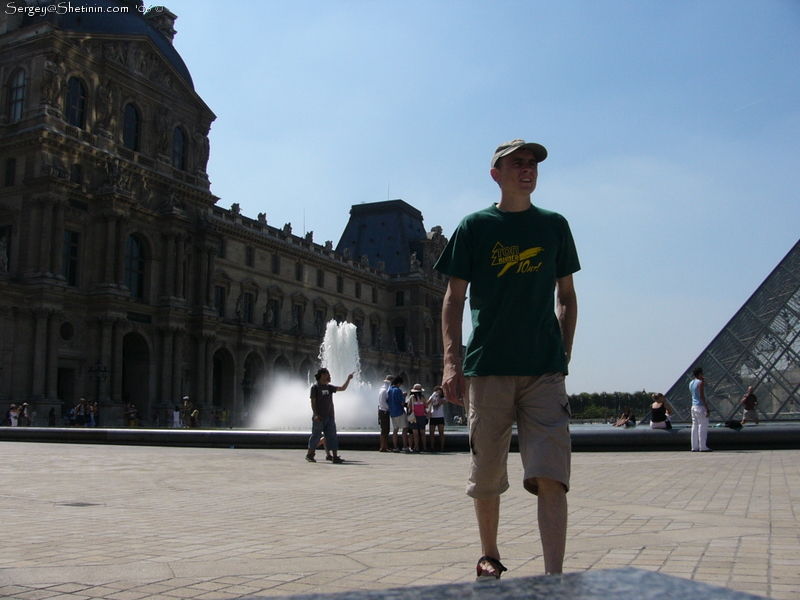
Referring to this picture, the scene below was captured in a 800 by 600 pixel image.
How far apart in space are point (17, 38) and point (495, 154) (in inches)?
1594

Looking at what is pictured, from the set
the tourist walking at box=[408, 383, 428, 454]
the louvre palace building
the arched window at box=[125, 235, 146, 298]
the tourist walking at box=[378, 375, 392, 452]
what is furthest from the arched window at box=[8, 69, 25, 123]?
the tourist walking at box=[408, 383, 428, 454]

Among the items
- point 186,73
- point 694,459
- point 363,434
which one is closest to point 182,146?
point 186,73

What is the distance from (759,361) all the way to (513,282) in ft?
68.4

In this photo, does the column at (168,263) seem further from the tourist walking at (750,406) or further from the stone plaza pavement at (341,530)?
the stone plaza pavement at (341,530)

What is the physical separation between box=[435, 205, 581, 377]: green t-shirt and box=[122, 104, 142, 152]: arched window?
1633 inches

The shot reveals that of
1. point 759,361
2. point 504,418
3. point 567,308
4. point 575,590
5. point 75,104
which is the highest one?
point 75,104

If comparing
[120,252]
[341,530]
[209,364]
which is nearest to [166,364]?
[209,364]

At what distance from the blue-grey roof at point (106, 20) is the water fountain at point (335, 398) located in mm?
19953

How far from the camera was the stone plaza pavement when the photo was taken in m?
3.97

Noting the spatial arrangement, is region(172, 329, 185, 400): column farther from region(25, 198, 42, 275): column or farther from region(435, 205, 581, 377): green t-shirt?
region(435, 205, 581, 377): green t-shirt

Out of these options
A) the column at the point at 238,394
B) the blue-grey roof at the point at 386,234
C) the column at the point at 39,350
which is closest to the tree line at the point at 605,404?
the blue-grey roof at the point at 386,234

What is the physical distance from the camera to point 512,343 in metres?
3.83

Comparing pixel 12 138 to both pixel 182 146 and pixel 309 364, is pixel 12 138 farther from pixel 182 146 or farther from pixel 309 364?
pixel 309 364

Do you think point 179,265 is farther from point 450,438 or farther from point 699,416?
point 699,416
